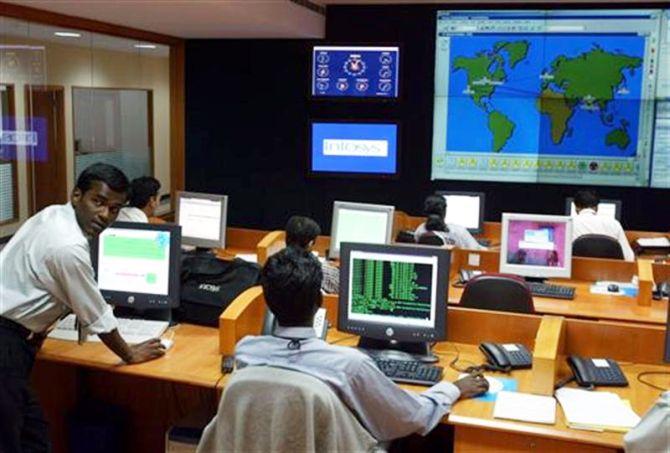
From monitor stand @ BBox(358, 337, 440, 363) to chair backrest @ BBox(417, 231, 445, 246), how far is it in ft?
6.97

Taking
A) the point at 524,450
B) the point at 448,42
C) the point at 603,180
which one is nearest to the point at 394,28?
the point at 448,42

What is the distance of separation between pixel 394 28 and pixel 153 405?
14.9 feet

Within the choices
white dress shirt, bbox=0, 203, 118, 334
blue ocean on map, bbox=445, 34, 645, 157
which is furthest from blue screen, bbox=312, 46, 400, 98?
white dress shirt, bbox=0, 203, 118, 334

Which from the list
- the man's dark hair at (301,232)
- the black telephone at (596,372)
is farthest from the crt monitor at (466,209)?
the black telephone at (596,372)

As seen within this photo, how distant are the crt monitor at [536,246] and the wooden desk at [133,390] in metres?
2.22

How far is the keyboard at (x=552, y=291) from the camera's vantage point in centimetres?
467

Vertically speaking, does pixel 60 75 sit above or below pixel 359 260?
above

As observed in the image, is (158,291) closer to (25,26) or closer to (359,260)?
(359,260)

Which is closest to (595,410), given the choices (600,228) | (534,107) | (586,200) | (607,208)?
(600,228)

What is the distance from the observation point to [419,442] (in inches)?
131

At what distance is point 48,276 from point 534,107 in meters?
5.24

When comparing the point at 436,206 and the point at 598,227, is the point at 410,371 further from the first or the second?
the point at 598,227

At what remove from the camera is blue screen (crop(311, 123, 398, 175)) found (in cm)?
722

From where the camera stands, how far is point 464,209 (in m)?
6.66
